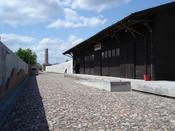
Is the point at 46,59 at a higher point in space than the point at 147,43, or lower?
higher

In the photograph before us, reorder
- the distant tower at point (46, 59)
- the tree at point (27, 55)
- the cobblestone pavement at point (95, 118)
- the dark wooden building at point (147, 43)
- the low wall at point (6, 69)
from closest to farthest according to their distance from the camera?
the cobblestone pavement at point (95, 118)
the low wall at point (6, 69)
the dark wooden building at point (147, 43)
the tree at point (27, 55)
the distant tower at point (46, 59)

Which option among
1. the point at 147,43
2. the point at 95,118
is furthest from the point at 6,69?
the point at 147,43

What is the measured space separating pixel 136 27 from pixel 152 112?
12.8 metres

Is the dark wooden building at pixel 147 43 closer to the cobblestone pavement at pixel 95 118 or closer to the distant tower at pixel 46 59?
the cobblestone pavement at pixel 95 118

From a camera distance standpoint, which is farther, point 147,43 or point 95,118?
point 147,43

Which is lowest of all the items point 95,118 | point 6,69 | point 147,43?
point 95,118

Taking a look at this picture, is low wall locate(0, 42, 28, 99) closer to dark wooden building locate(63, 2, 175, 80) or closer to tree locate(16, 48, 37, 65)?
dark wooden building locate(63, 2, 175, 80)

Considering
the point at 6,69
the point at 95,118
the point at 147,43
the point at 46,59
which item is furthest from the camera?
the point at 46,59

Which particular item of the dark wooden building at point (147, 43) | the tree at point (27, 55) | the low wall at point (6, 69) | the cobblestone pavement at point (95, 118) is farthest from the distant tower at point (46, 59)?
the cobblestone pavement at point (95, 118)

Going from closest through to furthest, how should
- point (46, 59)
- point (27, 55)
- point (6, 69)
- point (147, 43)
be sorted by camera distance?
1. point (6, 69)
2. point (147, 43)
3. point (27, 55)
4. point (46, 59)

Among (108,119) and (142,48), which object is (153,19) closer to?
(142,48)

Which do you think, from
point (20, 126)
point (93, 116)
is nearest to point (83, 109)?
point (93, 116)

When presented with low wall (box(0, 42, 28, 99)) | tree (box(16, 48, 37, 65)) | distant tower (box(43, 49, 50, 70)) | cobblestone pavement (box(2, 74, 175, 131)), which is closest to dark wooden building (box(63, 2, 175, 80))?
low wall (box(0, 42, 28, 99))

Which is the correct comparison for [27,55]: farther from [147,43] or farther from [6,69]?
[6,69]
